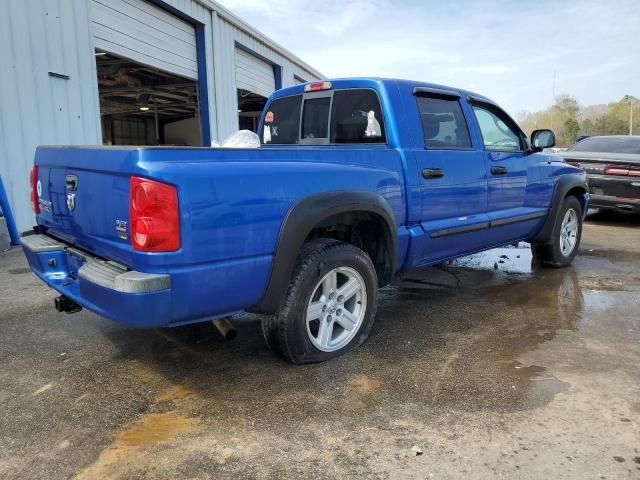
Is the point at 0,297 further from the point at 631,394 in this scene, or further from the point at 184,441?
the point at 631,394

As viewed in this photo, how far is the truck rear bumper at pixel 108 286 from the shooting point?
2.50 m

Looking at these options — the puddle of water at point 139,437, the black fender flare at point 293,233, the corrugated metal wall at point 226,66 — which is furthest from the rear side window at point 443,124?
the corrugated metal wall at point 226,66

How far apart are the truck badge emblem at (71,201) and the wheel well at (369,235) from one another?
56.1 inches

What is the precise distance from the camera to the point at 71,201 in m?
3.10

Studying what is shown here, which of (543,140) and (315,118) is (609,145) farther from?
(315,118)

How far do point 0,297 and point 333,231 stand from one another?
3.34m

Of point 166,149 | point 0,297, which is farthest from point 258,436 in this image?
point 0,297

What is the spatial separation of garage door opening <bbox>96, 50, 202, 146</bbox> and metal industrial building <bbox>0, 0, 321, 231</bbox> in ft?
0.26

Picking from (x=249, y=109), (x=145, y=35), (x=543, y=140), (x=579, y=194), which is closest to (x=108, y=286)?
(x=543, y=140)

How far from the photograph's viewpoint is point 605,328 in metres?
4.02

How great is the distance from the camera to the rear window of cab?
398 cm

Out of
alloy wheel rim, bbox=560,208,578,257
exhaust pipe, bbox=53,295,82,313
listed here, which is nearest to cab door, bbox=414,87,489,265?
alloy wheel rim, bbox=560,208,578,257

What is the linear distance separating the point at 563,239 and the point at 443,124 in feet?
8.77

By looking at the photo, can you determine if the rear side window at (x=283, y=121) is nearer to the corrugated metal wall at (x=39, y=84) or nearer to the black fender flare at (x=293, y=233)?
the black fender flare at (x=293, y=233)
